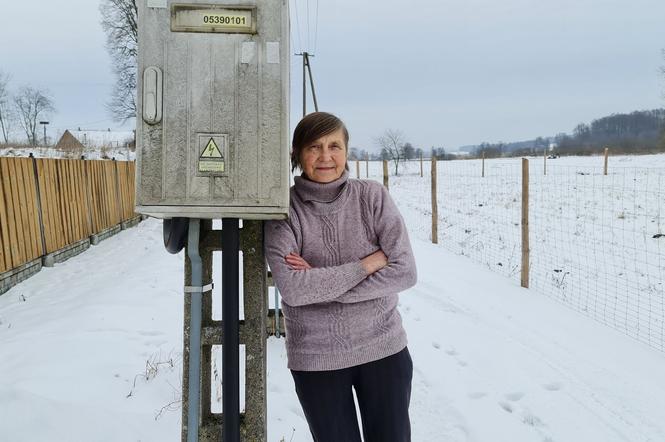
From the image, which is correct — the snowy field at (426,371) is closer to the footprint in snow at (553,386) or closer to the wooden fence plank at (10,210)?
the footprint in snow at (553,386)

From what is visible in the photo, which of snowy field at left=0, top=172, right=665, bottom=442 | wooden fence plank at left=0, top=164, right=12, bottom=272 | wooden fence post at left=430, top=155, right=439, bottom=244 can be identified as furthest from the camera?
wooden fence post at left=430, top=155, right=439, bottom=244

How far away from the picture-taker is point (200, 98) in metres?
1.31

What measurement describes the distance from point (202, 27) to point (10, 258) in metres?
6.72

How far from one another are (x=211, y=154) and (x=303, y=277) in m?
0.52

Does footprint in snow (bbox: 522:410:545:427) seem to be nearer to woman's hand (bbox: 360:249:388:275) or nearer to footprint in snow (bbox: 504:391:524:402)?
footprint in snow (bbox: 504:391:524:402)

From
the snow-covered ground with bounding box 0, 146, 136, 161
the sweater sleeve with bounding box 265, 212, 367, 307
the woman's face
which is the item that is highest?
the snow-covered ground with bounding box 0, 146, 136, 161

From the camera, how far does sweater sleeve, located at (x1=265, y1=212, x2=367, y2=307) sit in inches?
60.2

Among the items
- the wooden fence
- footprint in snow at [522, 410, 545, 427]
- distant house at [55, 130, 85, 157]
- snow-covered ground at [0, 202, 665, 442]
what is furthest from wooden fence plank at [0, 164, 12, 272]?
distant house at [55, 130, 85, 157]

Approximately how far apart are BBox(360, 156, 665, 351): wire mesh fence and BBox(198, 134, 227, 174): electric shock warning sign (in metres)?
4.76

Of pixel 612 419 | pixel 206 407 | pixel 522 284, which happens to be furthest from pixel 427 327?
pixel 206 407

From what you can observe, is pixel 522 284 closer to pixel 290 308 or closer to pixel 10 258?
pixel 290 308

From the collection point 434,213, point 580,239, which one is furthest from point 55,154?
point 580,239

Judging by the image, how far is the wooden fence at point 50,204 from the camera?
6.47 m

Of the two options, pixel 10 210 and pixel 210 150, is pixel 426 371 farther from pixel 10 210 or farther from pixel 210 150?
pixel 10 210
